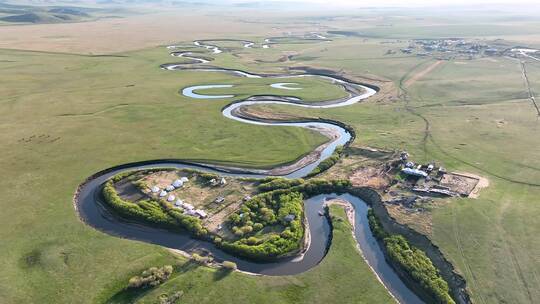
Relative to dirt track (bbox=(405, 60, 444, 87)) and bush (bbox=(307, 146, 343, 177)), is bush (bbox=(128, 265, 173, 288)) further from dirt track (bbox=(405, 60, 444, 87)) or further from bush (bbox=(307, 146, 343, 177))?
dirt track (bbox=(405, 60, 444, 87))

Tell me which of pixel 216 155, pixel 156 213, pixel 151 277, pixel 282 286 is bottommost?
pixel 282 286

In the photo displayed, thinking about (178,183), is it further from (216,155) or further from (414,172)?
(414,172)

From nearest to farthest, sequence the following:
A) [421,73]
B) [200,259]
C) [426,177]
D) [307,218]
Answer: [200,259] < [307,218] < [426,177] < [421,73]

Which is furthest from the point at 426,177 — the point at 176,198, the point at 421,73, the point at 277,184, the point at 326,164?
the point at 421,73

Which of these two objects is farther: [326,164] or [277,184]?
[326,164]

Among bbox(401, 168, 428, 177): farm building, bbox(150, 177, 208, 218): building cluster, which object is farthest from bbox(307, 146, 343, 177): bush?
bbox(150, 177, 208, 218): building cluster

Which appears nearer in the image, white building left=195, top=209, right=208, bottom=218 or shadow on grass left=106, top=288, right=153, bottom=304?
shadow on grass left=106, top=288, right=153, bottom=304

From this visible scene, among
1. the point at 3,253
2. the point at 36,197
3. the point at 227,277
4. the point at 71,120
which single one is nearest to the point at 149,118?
the point at 71,120

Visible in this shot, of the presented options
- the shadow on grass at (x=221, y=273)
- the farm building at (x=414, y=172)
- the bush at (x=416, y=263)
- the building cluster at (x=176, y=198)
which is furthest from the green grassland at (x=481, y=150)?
the building cluster at (x=176, y=198)

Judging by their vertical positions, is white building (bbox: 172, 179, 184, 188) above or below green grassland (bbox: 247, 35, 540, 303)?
below
